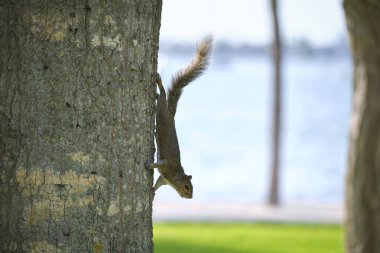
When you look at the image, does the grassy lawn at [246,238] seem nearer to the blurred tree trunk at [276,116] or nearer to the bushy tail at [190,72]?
the blurred tree trunk at [276,116]

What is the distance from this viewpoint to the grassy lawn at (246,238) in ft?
23.2

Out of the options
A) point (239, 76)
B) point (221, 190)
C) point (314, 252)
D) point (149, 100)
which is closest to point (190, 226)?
point (314, 252)

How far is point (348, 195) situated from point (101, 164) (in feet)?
13.5

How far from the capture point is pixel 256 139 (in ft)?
81.8

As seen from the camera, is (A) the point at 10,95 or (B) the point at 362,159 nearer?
(A) the point at 10,95

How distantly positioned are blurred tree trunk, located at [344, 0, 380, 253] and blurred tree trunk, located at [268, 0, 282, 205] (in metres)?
5.03

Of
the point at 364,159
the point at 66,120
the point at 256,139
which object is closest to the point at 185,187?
the point at 66,120

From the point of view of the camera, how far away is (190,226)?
A: 8.55 metres

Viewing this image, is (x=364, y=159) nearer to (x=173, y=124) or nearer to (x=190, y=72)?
(x=190, y=72)

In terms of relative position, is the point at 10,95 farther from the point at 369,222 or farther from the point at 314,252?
the point at 314,252

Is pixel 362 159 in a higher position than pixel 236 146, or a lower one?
lower

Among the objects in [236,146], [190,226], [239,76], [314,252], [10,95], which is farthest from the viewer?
[239,76]

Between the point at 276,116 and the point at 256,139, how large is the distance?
13.4m

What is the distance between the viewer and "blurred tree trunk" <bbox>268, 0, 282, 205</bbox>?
11039mm
